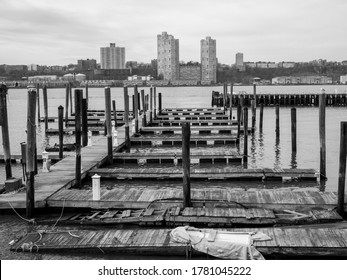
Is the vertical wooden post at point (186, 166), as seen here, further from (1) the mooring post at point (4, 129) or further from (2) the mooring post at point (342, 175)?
(1) the mooring post at point (4, 129)

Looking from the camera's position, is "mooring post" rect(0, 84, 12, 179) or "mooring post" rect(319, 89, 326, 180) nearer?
"mooring post" rect(0, 84, 12, 179)

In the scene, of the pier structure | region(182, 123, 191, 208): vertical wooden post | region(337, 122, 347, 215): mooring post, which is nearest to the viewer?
the pier structure

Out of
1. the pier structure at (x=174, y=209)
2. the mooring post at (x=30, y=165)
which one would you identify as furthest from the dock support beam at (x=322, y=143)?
the mooring post at (x=30, y=165)

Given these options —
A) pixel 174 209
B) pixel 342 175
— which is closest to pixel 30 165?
pixel 174 209

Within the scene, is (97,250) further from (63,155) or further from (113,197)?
(63,155)

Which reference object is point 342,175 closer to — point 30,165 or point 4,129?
point 30,165

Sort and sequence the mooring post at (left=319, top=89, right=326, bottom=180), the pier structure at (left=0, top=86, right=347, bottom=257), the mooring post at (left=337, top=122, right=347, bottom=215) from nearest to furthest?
the pier structure at (left=0, top=86, right=347, bottom=257) → the mooring post at (left=337, top=122, right=347, bottom=215) → the mooring post at (left=319, top=89, right=326, bottom=180)

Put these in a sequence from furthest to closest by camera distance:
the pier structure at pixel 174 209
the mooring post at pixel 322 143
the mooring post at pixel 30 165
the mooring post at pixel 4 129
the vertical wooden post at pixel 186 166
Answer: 1. the mooring post at pixel 322 143
2. the mooring post at pixel 4 129
3. the mooring post at pixel 30 165
4. the vertical wooden post at pixel 186 166
5. the pier structure at pixel 174 209

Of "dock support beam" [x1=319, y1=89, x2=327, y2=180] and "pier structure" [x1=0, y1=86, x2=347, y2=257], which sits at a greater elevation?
"dock support beam" [x1=319, y1=89, x2=327, y2=180]

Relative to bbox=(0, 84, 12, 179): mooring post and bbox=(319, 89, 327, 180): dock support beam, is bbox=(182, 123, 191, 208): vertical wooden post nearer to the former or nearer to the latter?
bbox=(0, 84, 12, 179): mooring post

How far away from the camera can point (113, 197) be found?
14.6 m

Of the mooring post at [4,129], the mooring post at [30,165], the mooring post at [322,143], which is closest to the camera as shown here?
the mooring post at [30,165]

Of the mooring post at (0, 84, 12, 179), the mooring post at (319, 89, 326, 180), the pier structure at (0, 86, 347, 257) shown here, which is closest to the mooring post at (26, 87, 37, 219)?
the pier structure at (0, 86, 347, 257)
